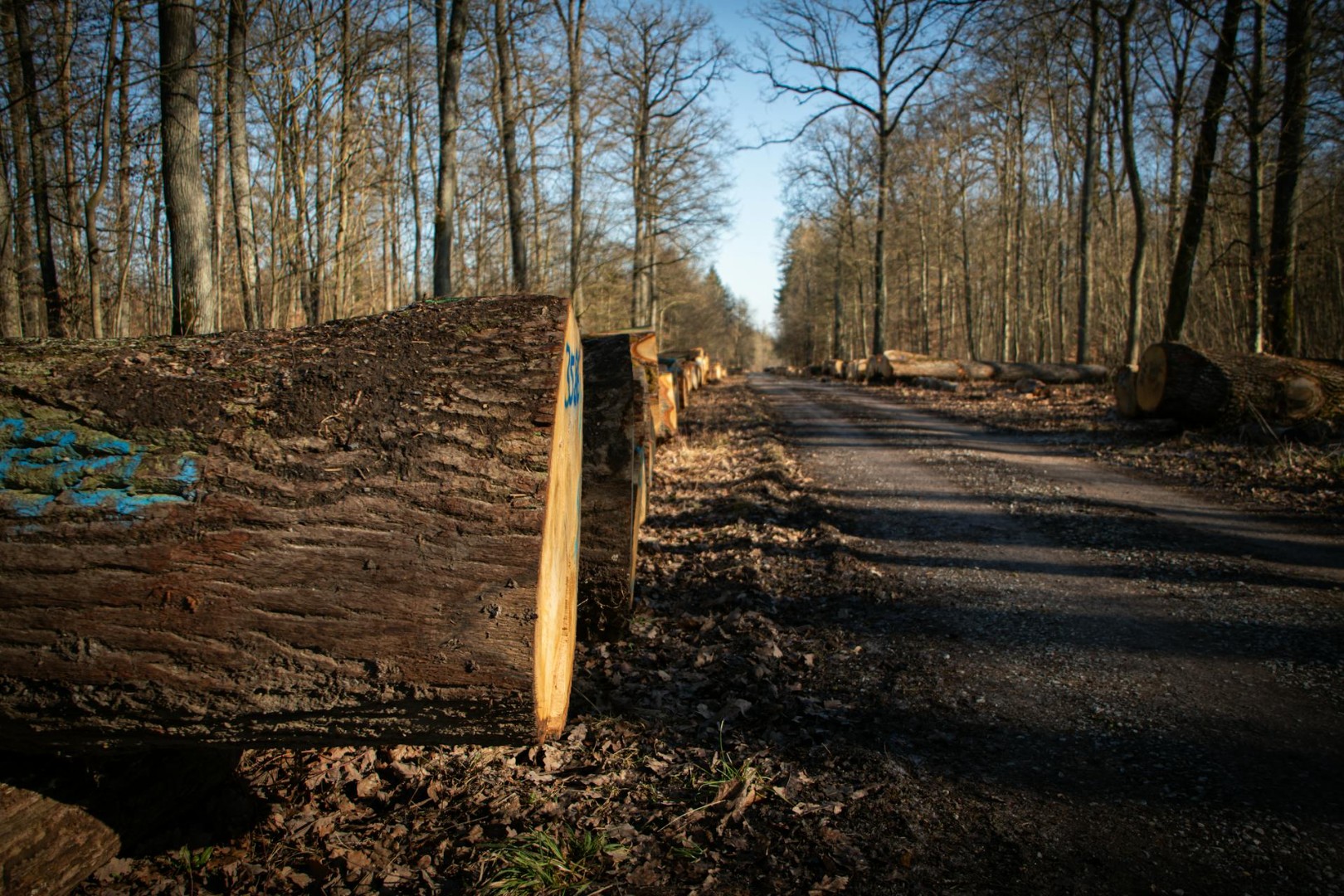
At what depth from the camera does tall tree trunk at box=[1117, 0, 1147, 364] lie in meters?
14.6

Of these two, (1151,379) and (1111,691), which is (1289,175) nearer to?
(1151,379)

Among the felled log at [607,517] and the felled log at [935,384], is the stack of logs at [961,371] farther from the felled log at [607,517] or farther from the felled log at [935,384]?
the felled log at [607,517]

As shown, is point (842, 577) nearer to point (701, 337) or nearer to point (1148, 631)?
point (1148, 631)

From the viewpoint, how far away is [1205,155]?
1188 cm

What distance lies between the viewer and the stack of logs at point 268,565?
1.84 meters

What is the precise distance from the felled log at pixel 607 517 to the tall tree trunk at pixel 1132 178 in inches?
594

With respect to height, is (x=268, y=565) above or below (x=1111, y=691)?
above

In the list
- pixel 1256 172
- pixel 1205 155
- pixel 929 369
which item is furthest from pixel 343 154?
pixel 1256 172

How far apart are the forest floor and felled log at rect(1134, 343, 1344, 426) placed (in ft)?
13.0

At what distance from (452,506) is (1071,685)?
2868 millimetres

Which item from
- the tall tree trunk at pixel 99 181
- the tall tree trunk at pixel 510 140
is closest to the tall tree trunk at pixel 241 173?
the tall tree trunk at pixel 99 181

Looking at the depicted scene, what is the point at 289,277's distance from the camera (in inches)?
469

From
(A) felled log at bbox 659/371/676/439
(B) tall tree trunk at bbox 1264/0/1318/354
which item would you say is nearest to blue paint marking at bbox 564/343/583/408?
(A) felled log at bbox 659/371/676/439

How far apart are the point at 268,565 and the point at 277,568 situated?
0.03 meters
